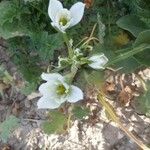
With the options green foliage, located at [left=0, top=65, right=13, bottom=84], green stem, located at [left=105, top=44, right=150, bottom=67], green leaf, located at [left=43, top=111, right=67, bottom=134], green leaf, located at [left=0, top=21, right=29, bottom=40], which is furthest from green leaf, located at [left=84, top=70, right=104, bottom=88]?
green foliage, located at [left=0, top=65, right=13, bottom=84]

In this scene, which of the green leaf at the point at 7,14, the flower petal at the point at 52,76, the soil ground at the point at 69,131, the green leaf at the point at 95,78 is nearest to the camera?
the flower petal at the point at 52,76

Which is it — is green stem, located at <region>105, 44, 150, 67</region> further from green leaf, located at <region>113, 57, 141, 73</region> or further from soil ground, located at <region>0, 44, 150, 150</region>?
soil ground, located at <region>0, 44, 150, 150</region>

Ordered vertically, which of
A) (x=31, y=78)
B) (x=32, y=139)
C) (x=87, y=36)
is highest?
(x=87, y=36)

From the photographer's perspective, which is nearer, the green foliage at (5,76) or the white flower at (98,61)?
the white flower at (98,61)

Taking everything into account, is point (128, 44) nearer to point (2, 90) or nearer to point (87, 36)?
point (87, 36)

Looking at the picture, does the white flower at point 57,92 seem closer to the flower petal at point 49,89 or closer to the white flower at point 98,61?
the flower petal at point 49,89

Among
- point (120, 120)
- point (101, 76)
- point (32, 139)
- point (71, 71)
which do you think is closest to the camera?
point (71, 71)

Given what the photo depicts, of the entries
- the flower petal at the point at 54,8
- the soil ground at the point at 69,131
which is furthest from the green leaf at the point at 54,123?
the flower petal at the point at 54,8

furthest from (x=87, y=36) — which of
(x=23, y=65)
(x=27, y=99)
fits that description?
(x=27, y=99)
